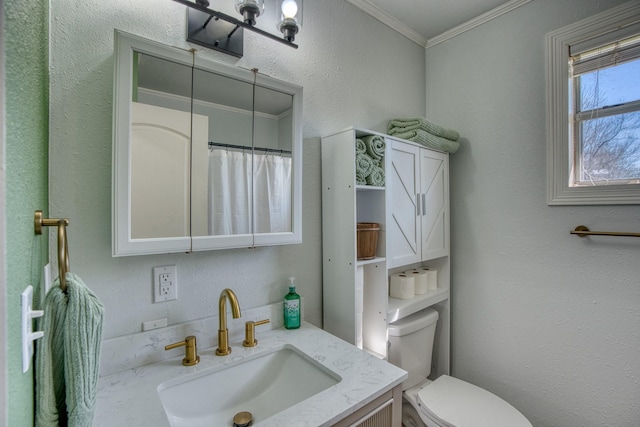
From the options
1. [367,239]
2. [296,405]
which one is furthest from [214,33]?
[296,405]

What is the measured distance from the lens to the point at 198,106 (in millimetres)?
1020

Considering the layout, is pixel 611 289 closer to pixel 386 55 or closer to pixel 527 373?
pixel 527 373

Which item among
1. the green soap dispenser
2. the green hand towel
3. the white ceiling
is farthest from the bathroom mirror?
the white ceiling

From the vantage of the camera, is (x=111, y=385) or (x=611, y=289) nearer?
(x=111, y=385)

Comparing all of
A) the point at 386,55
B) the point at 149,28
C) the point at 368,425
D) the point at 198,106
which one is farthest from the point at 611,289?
the point at 149,28

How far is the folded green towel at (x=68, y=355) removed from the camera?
517 mm

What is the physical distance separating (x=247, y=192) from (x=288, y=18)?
2.26ft

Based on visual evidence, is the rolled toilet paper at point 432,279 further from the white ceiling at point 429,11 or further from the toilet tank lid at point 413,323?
the white ceiling at point 429,11

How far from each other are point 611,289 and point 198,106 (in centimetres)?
189

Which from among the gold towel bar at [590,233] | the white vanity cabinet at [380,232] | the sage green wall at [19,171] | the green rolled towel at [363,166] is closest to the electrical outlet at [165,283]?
the sage green wall at [19,171]

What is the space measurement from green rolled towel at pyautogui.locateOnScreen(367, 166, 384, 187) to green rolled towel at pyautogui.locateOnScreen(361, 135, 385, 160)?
6 cm

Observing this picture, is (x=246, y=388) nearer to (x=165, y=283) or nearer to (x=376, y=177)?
(x=165, y=283)

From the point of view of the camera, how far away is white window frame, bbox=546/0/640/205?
132cm

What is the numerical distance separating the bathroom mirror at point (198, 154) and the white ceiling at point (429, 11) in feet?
2.85
